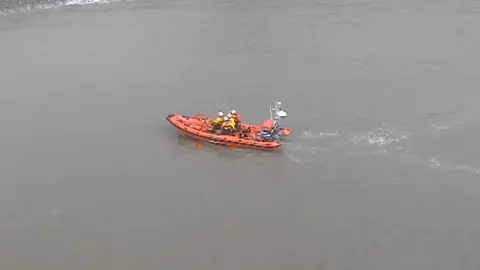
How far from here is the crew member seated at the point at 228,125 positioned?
2261 centimetres

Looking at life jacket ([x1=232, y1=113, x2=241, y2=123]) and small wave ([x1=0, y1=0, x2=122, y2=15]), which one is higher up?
small wave ([x1=0, y1=0, x2=122, y2=15])

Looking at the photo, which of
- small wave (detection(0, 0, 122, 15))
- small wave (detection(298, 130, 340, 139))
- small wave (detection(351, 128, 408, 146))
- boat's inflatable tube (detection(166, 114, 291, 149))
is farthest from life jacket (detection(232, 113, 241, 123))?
small wave (detection(0, 0, 122, 15))

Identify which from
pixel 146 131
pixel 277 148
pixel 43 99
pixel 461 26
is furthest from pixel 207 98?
pixel 461 26

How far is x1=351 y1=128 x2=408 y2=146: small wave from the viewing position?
22.1 meters

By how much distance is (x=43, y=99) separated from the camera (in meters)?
25.8

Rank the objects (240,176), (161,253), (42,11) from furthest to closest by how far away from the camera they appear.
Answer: (42,11)
(240,176)
(161,253)

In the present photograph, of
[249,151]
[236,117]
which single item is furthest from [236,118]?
[249,151]

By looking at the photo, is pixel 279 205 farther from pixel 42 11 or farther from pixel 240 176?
pixel 42 11

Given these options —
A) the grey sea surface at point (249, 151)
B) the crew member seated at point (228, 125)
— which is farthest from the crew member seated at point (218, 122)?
the grey sea surface at point (249, 151)

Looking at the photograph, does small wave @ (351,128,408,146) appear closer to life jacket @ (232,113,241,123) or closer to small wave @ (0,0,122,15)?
life jacket @ (232,113,241,123)

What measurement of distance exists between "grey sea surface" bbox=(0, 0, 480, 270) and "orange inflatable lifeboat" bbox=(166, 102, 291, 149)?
0.37m

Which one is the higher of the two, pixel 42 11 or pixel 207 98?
pixel 42 11

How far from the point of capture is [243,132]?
74.7ft

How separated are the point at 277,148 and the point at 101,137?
6389 mm
